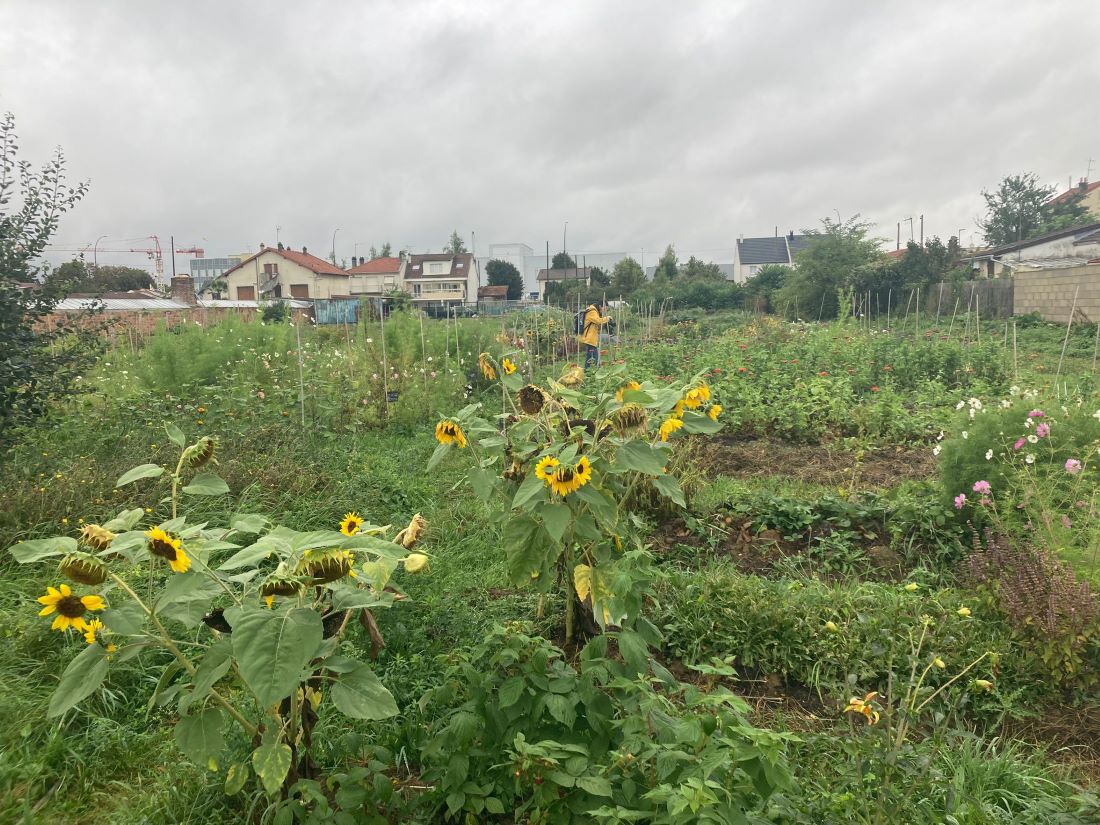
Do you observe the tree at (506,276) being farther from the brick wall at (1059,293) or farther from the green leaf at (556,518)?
the green leaf at (556,518)

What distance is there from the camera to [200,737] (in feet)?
4.67

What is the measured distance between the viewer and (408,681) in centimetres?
239

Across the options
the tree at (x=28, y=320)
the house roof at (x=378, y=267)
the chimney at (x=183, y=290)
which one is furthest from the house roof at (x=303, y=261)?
the tree at (x=28, y=320)

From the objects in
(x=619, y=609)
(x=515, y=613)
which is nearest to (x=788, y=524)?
(x=515, y=613)

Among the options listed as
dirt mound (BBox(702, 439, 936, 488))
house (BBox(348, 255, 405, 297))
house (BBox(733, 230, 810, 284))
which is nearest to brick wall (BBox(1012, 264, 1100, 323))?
dirt mound (BBox(702, 439, 936, 488))

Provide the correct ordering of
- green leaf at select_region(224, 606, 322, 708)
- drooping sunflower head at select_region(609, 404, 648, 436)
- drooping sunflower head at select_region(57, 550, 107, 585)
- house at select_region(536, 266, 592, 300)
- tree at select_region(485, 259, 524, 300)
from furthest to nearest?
tree at select_region(485, 259, 524, 300)
house at select_region(536, 266, 592, 300)
drooping sunflower head at select_region(609, 404, 648, 436)
drooping sunflower head at select_region(57, 550, 107, 585)
green leaf at select_region(224, 606, 322, 708)

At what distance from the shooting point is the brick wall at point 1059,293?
14.5 m

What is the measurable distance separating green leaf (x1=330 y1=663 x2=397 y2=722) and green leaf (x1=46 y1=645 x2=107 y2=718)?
0.45 m

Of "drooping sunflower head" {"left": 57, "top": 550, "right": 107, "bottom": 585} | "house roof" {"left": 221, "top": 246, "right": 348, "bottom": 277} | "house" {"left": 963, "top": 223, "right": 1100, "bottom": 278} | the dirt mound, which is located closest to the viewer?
"drooping sunflower head" {"left": 57, "top": 550, "right": 107, "bottom": 585}

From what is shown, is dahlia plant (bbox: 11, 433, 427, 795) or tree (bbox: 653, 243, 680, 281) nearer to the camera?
dahlia plant (bbox: 11, 433, 427, 795)

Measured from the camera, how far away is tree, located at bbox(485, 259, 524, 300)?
55.7 meters

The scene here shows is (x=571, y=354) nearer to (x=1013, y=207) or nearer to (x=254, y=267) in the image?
(x=1013, y=207)

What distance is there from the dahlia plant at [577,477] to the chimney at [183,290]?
28.5 metres

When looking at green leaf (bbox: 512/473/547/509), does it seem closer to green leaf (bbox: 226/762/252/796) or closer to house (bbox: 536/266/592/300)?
green leaf (bbox: 226/762/252/796)
